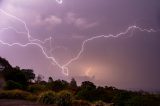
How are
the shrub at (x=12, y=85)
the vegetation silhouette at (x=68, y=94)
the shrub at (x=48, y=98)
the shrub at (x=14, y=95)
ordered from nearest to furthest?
the vegetation silhouette at (x=68, y=94) < the shrub at (x=48, y=98) < the shrub at (x=14, y=95) < the shrub at (x=12, y=85)

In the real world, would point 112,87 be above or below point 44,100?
above

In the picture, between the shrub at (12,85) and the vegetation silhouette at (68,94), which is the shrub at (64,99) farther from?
the shrub at (12,85)

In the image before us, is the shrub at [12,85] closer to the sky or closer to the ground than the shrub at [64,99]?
closer to the sky

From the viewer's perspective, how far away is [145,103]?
20469mm

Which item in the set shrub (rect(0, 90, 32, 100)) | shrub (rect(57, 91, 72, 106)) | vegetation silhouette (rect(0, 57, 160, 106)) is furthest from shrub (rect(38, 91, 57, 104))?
shrub (rect(0, 90, 32, 100))

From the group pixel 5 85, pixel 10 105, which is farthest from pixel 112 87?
pixel 10 105

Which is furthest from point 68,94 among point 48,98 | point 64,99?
point 48,98

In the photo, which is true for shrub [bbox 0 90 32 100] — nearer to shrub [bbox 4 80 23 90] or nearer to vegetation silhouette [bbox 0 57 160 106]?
vegetation silhouette [bbox 0 57 160 106]

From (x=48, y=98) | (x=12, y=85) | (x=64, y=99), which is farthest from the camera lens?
(x=12, y=85)

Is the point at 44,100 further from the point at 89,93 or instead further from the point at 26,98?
the point at 89,93

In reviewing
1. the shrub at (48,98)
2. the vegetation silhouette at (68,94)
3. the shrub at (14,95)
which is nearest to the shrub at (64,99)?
the vegetation silhouette at (68,94)

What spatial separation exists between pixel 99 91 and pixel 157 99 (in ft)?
21.3

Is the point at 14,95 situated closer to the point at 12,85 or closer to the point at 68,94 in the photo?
the point at 12,85

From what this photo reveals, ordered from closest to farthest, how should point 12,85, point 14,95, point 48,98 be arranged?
1. point 48,98
2. point 14,95
3. point 12,85
